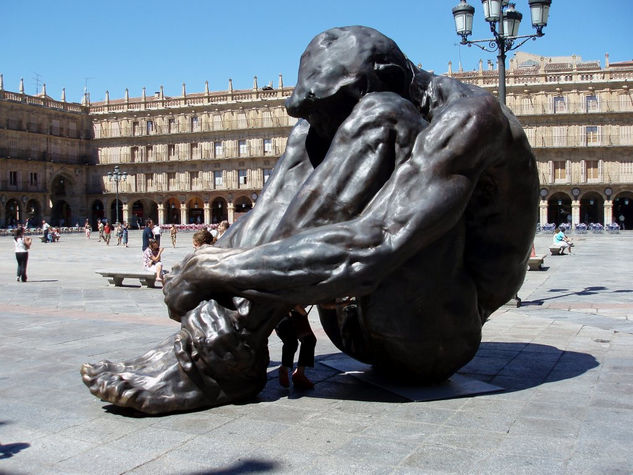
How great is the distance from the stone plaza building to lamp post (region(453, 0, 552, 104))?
35.0 meters

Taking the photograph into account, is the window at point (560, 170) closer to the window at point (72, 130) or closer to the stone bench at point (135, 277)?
the window at point (72, 130)

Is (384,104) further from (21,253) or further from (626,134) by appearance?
(626,134)

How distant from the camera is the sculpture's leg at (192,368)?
96.8 inches

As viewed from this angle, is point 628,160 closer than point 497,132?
No

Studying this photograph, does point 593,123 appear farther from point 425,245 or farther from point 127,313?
point 425,245

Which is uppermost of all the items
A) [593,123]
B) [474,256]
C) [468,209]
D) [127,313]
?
[593,123]

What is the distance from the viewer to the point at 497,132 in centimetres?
251

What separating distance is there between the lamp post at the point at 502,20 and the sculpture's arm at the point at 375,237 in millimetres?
7028

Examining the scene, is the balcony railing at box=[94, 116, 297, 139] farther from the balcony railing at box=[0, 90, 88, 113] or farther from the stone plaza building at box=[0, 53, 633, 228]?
the balcony railing at box=[0, 90, 88, 113]

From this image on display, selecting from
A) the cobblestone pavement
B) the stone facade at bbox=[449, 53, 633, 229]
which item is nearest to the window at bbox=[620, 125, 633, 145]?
the stone facade at bbox=[449, 53, 633, 229]

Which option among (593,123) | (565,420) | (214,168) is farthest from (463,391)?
(214,168)

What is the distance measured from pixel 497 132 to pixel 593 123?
147 ft

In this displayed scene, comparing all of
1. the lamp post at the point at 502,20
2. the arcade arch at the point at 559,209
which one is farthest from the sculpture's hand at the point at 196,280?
the arcade arch at the point at 559,209

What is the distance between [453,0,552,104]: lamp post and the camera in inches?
364
